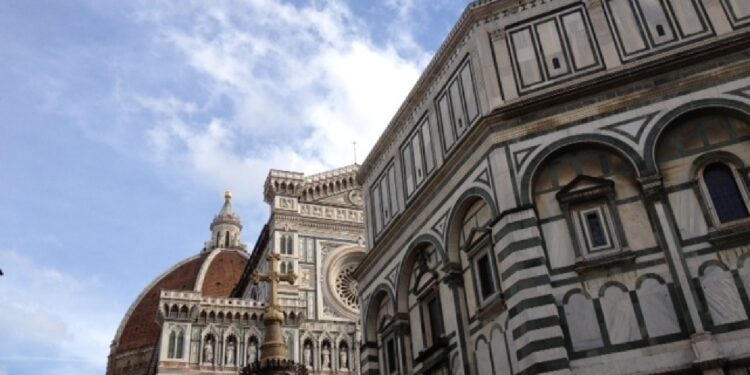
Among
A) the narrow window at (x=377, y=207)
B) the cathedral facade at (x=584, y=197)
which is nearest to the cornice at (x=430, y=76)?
the cathedral facade at (x=584, y=197)

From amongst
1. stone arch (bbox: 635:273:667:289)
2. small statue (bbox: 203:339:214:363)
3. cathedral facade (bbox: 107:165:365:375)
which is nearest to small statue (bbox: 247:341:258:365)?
cathedral facade (bbox: 107:165:365:375)

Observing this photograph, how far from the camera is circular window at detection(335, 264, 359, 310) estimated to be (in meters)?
41.5

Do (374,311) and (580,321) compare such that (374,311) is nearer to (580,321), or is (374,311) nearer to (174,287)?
(580,321)

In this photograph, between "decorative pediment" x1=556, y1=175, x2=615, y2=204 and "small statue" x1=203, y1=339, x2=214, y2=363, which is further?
"small statue" x1=203, y1=339, x2=214, y2=363

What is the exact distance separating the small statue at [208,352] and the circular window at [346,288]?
26.3 ft

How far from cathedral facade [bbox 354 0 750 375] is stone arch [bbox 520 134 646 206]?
0.03 meters

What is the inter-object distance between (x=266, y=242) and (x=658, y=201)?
3346cm

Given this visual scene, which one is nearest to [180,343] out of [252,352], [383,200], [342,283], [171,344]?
[171,344]

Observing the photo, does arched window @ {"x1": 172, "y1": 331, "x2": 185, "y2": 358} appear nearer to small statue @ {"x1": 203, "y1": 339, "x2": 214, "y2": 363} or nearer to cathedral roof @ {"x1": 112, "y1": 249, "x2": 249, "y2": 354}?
small statue @ {"x1": 203, "y1": 339, "x2": 214, "y2": 363}

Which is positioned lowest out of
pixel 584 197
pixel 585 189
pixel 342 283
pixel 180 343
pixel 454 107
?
pixel 584 197

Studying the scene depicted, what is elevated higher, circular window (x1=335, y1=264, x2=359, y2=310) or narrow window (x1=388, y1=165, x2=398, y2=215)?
circular window (x1=335, y1=264, x2=359, y2=310)

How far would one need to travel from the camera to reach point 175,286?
3019 inches

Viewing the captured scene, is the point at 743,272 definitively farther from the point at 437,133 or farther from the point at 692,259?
the point at 437,133

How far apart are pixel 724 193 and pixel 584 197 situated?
7.20ft
